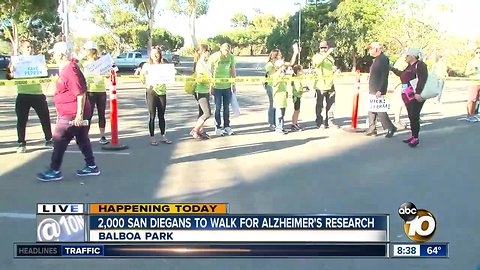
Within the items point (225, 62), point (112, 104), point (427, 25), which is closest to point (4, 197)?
point (112, 104)

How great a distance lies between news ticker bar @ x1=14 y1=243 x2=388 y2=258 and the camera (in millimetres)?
4379

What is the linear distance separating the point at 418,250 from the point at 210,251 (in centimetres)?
182

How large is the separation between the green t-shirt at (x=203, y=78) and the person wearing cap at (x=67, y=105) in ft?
10.4

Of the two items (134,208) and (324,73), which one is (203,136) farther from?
(134,208)

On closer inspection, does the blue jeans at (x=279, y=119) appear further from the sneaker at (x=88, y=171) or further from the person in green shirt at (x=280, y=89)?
the sneaker at (x=88, y=171)

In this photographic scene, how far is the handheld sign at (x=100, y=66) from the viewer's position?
874cm

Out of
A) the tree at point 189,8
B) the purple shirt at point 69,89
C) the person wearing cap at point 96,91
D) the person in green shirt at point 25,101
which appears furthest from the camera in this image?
the tree at point 189,8

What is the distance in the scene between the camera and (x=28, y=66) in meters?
8.30

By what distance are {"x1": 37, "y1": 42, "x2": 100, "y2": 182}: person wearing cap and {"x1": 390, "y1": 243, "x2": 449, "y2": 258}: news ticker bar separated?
4.16 metres

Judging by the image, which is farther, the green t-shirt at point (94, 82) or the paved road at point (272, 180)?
the green t-shirt at point (94, 82)

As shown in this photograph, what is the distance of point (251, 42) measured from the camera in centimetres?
7881

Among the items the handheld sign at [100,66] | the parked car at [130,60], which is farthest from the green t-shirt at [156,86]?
the parked car at [130,60]

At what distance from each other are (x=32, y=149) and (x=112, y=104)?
1.58m

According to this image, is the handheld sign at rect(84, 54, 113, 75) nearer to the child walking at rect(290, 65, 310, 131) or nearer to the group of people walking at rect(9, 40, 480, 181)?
the group of people walking at rect(9, 40, 480, 181)
